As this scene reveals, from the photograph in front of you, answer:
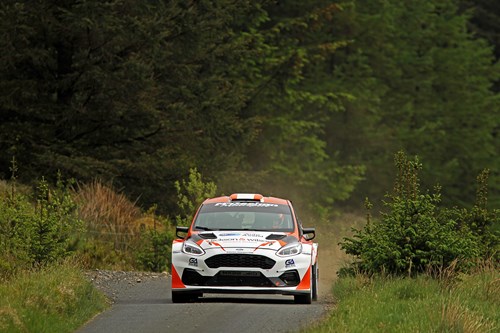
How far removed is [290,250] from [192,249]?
1.41 meters

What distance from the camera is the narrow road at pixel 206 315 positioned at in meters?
15.5

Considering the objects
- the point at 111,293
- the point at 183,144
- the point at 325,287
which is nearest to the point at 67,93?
the point at 183,144

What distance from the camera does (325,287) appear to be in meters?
24.9

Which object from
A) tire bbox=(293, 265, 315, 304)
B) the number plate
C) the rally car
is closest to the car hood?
the rally car

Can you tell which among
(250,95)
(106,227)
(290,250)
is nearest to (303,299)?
(290,250)

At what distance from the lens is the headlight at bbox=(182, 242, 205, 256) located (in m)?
19.0

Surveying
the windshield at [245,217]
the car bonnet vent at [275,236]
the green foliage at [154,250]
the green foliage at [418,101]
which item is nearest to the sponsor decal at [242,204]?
the windshield at [245,217]

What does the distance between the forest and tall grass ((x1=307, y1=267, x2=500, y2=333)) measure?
15460mm

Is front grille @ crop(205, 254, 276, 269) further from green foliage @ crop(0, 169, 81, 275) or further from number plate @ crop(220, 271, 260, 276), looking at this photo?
green foliage @ crop(0, 169, 81, 275)

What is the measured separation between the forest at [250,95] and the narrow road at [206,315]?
574 inches

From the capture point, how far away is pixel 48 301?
643 inches

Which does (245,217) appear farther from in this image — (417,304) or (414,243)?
(417,304)

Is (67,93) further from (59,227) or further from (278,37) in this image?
(278,37)

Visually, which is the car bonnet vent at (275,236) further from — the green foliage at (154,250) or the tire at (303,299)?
the green foliage at (154,250)
